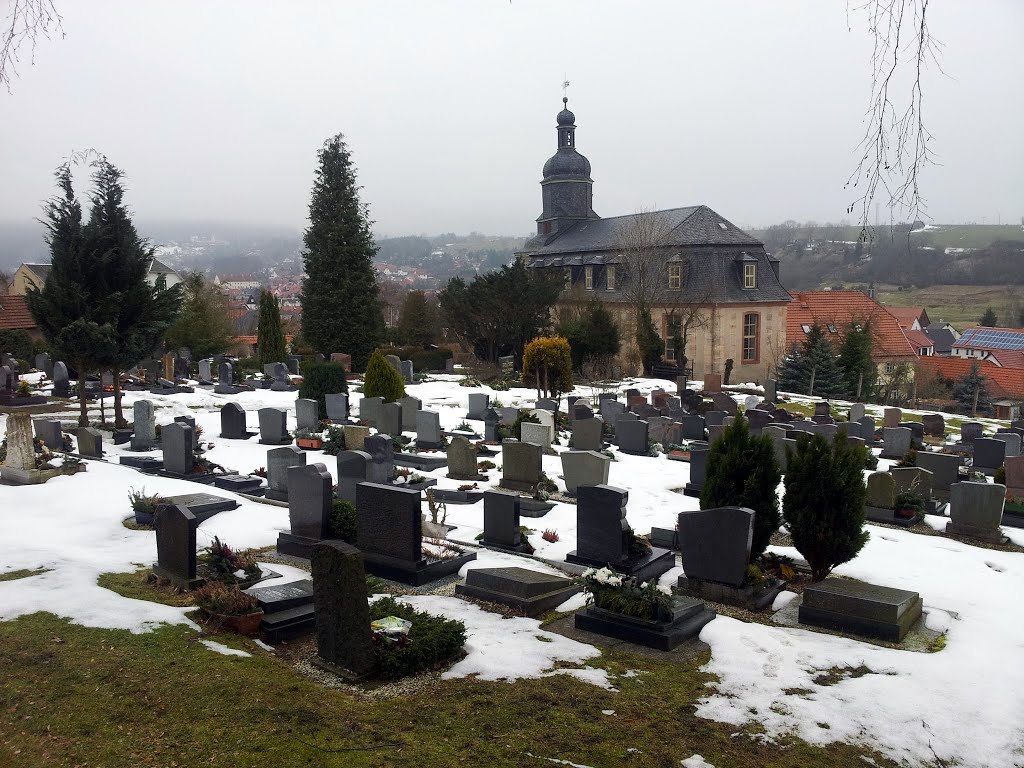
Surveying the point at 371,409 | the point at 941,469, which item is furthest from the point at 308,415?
the point at 941,469

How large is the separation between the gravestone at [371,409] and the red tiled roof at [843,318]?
1166 inches

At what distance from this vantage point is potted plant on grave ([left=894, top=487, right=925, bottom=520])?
498 inches

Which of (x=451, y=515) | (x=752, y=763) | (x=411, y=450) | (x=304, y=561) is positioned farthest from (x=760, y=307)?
(x=752, y=763)

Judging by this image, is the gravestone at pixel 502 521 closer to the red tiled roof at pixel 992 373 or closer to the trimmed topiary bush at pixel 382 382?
the trimmed topiary bush at pixel 382 382

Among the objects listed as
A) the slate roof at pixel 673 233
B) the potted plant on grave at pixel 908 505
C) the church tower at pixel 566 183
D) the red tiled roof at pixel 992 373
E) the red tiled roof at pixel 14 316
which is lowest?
the red tiled roof at pixel 992 373

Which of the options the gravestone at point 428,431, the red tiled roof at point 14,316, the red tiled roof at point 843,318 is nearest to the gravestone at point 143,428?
the gravestone at point 428,431

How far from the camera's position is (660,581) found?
372 inches

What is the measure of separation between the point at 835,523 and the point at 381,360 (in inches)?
552

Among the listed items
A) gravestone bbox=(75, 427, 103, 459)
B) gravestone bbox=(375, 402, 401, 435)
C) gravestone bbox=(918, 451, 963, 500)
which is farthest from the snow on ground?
gravestone bbox=(375, 402, 401, 435)

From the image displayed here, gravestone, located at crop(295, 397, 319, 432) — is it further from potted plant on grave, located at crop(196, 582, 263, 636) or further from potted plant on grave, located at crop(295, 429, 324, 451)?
potted plant on grave, located at crop(196, 582, 263, 636)

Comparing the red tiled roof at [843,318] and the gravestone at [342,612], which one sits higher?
the red tiled roof at [843,318]

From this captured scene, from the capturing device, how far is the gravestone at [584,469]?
1299 cm

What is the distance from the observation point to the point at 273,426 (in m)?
17.2

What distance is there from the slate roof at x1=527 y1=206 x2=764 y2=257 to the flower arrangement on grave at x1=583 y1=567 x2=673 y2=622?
119 feet
